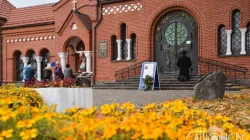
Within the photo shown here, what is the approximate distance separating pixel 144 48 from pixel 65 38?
6411mm

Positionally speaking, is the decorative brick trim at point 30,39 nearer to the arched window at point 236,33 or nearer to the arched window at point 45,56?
the arched window at point 45,56

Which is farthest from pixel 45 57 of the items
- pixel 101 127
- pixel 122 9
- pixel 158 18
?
pixel 101 127

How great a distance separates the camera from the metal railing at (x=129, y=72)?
69.5ft

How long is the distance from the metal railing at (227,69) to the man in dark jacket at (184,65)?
1852mm

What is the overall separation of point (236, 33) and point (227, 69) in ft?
6.77

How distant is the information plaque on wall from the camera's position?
2277 centimetres

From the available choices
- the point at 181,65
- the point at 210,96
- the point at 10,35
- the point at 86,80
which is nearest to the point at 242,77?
the point at 181,65

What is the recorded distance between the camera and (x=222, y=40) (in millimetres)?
19156

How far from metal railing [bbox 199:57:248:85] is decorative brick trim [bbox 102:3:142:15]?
5.38m

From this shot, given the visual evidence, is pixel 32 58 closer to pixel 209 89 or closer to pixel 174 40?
pixel 174 40

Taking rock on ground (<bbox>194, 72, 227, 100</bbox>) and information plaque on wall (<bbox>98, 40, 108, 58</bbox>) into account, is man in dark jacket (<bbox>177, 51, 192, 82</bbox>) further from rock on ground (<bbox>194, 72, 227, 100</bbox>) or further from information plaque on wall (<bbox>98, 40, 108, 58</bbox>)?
information plaque on wall (<bbox>98, 40, 108, 58</bbox>)

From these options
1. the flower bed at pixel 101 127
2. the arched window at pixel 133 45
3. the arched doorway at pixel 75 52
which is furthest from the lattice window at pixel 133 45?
the flower bed at pixel 101 127

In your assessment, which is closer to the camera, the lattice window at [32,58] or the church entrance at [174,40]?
the church entrance at [174,40]

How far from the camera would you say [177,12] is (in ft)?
67.5
